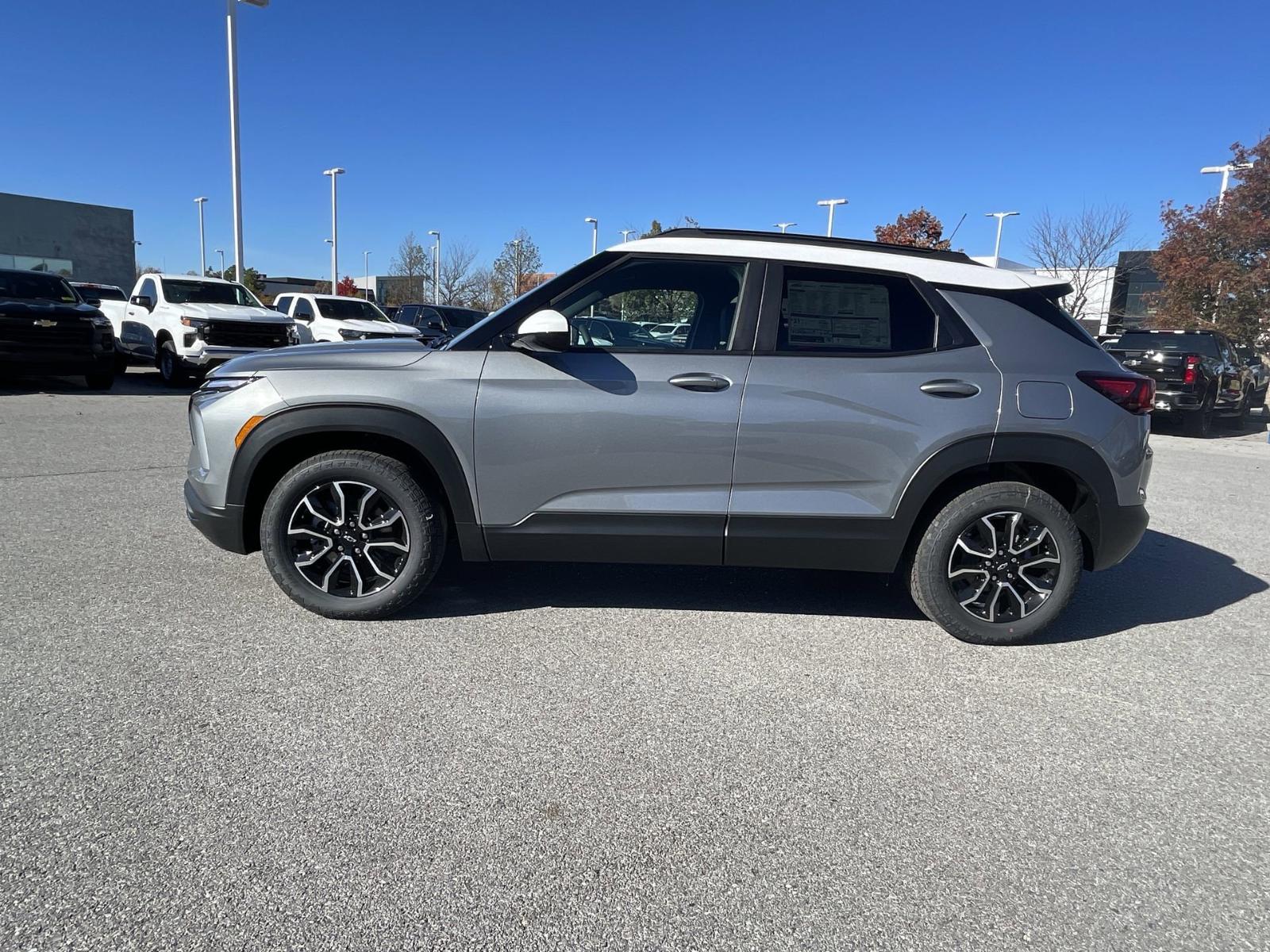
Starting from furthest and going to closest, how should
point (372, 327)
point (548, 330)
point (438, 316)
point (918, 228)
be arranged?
point (918, 228)
point (438, 316)
point (372, 327)
point (548, 330)

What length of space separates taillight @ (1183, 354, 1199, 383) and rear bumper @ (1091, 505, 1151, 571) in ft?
37.7

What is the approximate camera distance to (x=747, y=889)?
88.2 inches

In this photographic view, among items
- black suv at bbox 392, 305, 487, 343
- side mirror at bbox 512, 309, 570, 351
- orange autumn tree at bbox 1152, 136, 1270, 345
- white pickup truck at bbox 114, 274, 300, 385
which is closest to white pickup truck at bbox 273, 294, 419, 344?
black suv at bbox 392, 305, 487, 343

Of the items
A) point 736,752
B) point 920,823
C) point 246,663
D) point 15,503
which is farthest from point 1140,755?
point 15,503

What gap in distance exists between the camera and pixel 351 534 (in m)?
3.88

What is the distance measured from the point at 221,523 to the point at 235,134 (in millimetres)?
20708

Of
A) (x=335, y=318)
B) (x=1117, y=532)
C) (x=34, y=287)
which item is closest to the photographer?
(x=1117, y=532)

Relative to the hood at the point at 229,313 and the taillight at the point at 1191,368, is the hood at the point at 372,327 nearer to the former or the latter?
the hood at the point at 229,313

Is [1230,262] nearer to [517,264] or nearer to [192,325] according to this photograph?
[192,325]

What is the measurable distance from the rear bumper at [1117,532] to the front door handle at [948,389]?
883 mm

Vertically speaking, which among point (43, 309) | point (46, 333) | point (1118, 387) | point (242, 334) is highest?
point (43, 309)

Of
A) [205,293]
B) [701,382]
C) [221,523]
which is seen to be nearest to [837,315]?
[701,382]

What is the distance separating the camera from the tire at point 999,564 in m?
3.85

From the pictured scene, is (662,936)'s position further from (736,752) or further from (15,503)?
(15,503)
